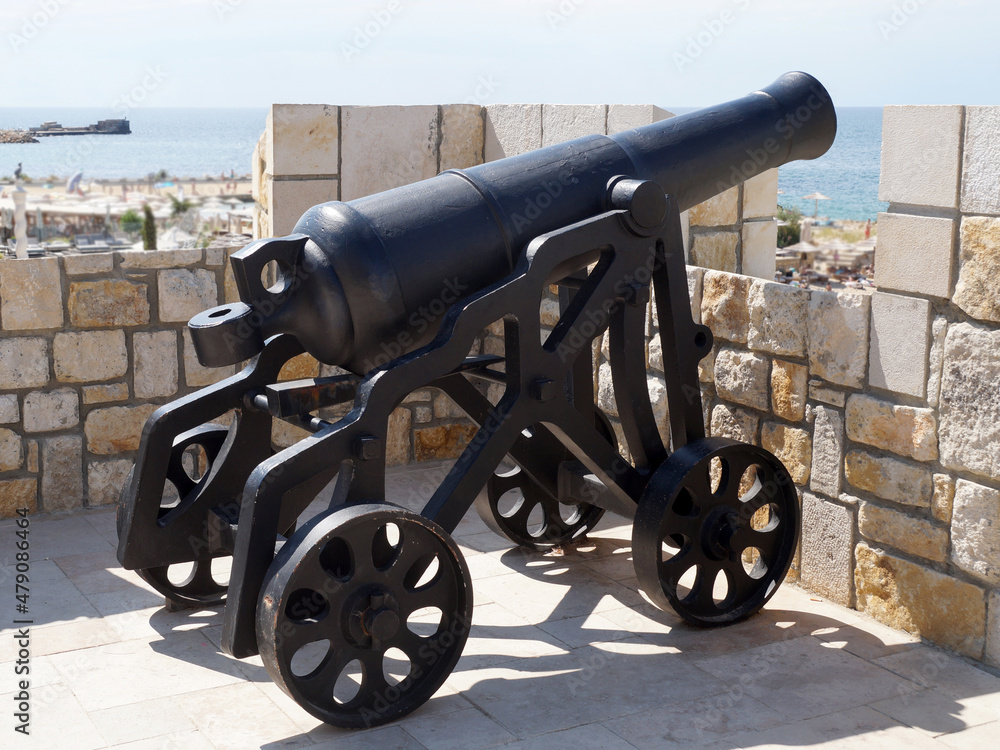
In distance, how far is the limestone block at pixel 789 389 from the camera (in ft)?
12.9

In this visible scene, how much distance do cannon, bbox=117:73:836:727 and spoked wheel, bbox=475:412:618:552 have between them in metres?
0.27

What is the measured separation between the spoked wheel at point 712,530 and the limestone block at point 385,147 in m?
2.45

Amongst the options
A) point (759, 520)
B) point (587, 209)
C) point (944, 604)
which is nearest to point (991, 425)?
point (944, 604)

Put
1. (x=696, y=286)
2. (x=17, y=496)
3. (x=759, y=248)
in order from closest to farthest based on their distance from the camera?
(x=696, y=286), (x=17, y=496), (x=759, y=248)

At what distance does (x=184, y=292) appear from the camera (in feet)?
16.2

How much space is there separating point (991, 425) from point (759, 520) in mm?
1095

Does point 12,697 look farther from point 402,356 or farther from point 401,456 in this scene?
point 401,456

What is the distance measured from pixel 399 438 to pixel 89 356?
155 centimetres

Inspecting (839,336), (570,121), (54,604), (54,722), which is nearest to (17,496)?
(54,604)

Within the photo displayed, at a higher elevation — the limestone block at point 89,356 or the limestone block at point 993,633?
the limestone block at point 89,356

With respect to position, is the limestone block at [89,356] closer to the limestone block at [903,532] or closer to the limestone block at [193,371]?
the limestone block at [193,371]

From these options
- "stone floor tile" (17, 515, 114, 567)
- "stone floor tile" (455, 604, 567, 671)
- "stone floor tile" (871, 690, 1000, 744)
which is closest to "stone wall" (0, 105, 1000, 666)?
"stone floor tile" (17, 515, 114, 567)

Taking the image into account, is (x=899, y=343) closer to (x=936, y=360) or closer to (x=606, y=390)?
(x=936, y=360)

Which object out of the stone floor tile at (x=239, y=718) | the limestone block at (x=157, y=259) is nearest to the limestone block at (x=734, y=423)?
the stone floor tile at (x=239, y=718)
